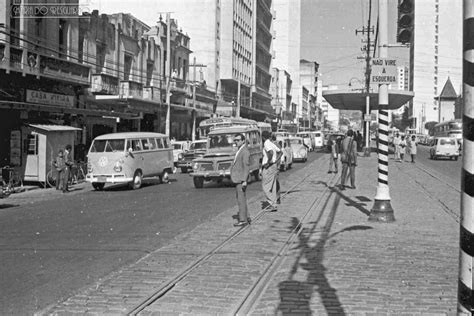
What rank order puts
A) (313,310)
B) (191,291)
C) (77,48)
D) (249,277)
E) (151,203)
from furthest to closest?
1. (77,48)
2. (151,203)
3. (249,277)
4. (191,291)
5. (313,310)

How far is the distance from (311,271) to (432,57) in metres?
169

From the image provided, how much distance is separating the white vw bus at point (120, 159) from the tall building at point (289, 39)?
97.2 meters

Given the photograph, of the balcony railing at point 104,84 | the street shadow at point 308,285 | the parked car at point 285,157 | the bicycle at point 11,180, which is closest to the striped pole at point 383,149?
the street shadow at point 308,285

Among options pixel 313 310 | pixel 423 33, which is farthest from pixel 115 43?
pixel 423 33

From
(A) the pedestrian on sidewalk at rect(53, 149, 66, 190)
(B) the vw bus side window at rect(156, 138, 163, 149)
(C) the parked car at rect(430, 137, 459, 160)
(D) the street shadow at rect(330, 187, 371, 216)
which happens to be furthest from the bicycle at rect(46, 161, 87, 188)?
(C) the parked car at rect(430, 137, 459, 160)

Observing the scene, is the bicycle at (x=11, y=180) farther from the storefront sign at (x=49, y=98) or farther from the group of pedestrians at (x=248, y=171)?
the group of pedestrians at (x=248, y=171)

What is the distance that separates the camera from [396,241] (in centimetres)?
918

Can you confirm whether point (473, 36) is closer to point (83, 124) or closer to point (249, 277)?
point (249, 277)

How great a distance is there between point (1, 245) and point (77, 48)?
2125cm

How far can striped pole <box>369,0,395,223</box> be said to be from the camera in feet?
37.1

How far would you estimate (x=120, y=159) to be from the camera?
65.8ft

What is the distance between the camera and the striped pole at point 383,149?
11312 mm

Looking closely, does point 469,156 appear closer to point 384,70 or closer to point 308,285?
point 308,285

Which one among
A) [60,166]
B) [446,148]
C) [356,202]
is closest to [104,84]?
[60,166]
